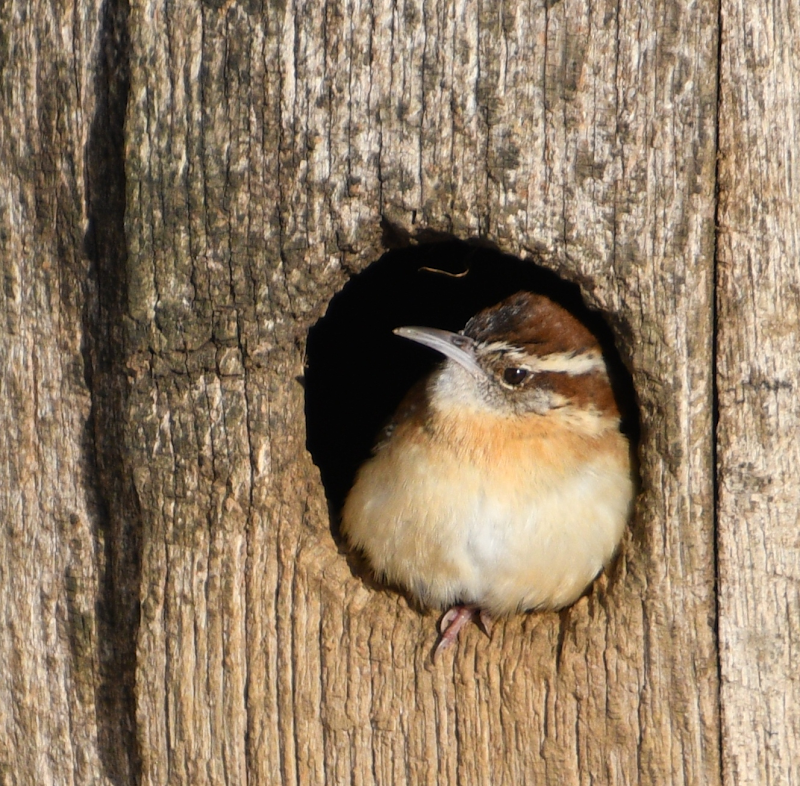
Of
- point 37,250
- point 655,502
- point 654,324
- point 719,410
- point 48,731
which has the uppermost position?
point 37,250

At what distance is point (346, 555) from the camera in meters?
3.92

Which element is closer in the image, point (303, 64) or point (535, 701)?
point (303, 64)

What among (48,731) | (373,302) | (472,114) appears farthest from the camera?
(373,302)

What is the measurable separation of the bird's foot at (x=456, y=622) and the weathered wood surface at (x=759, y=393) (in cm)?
89

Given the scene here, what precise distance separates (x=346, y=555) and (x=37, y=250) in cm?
149

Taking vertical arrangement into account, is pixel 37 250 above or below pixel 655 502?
above

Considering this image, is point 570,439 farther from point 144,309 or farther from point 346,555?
point 144,309

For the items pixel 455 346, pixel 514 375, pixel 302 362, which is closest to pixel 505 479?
pixel 514 375

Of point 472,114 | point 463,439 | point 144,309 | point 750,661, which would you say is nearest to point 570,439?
point 463,439

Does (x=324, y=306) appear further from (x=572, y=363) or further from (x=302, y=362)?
(x=572, y=363)

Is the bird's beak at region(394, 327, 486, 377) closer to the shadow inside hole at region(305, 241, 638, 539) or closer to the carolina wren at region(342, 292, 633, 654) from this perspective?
the carolina wren at region(342, 292, 633, 654)

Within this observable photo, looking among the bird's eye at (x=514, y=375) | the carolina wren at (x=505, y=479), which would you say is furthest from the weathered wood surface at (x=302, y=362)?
the bird's eye at (x=514, y=375)

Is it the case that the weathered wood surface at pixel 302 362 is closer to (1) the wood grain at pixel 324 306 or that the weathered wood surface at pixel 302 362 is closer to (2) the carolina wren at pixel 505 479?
(1) the wood grain at pixel 324 306

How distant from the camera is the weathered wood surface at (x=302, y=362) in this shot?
3166 millimetres
